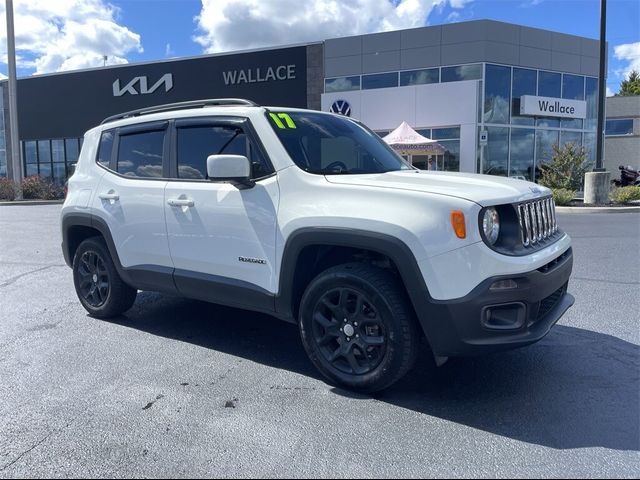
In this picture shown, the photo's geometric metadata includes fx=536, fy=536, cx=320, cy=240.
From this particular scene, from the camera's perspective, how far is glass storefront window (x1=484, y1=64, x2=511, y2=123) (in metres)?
22.6

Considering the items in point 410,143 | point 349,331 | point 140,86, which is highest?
point 140,86

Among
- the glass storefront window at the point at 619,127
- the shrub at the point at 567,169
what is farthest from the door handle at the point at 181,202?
the glass storefront window at the point at 619,127

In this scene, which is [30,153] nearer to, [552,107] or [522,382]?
[552,107]

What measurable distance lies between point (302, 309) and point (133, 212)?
1957 millimetres

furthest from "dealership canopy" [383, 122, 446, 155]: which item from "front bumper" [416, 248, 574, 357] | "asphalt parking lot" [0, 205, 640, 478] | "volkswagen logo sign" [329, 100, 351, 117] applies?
"front bumper" [416, 248, 574, 357]

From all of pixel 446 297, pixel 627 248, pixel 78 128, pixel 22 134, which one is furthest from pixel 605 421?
pixel 22 134

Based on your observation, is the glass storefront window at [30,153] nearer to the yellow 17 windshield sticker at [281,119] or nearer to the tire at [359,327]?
the yellow 17 windshield sticker at [281,119]

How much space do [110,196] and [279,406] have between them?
8.81 feet

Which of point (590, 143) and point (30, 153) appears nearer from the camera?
point (590, 143)

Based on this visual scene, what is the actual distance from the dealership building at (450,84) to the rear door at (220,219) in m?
19.5

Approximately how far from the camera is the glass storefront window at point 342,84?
971 inches

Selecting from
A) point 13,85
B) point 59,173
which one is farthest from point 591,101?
point 59,173

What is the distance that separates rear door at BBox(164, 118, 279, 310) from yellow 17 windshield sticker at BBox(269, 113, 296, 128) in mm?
206

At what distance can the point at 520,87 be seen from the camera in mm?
23562
